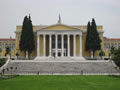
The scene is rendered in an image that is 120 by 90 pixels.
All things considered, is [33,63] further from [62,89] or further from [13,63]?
[62,89]

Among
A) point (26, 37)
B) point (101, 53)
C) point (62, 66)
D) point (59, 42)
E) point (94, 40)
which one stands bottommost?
point (62, 66)

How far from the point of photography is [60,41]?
219ft

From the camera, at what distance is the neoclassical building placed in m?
63.7

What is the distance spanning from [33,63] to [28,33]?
13938mm

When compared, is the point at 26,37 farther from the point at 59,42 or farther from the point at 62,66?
the point at 62,66

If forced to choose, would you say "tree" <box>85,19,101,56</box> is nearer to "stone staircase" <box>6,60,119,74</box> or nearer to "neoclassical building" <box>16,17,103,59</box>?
"neoclassical building" <box>16,17,103,59</box>

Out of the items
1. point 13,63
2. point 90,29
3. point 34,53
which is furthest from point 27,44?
point 90,29

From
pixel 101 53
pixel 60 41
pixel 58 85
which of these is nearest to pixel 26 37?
pixel 60 41

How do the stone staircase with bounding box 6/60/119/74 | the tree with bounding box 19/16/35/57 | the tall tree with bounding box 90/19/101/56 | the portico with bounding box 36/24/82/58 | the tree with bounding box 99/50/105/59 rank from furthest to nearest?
the portico with bounding box 36/24/82/58
the tree with bounding box 99/50/105/59
the tall tree with bounding box 90/19/101/56
the tree with bounding box 19/16/35/57
the stone staircase with bounding box 6/60/119/74

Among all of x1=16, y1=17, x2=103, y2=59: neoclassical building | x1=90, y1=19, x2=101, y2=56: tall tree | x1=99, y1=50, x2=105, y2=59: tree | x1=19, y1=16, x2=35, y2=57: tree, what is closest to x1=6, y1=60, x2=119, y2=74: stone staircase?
x1=19, y1=16, x2=35, y2=57: tree

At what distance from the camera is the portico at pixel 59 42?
6369 centimetres

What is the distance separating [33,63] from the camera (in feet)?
159

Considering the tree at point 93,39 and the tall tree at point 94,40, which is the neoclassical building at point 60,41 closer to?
the tree at point 93,39

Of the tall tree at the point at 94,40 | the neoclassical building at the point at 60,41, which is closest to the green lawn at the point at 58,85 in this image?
the tall tree at the point at 94,40
